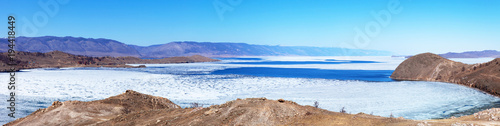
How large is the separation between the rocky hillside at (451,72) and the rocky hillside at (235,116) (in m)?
21.3

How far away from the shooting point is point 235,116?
10.6 m

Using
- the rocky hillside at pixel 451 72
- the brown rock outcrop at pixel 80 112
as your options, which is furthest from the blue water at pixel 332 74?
the brown rock outcrop at pixel 80 112

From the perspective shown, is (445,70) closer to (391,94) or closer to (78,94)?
(391,94)

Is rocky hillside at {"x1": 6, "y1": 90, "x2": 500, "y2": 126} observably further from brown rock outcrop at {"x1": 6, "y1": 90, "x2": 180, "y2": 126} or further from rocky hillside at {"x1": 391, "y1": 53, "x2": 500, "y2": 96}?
rocky hillside at {"x1": 391, "y1": 53, "x2": 500, "y2": 96}

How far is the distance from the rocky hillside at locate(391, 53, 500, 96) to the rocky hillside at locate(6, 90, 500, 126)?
69.8ft

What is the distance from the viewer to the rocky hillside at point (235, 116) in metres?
10.0

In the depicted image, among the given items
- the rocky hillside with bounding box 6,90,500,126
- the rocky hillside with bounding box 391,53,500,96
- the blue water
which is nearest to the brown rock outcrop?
the rocky hillside with bounding box 6,90,500,126

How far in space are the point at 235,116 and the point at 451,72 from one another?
33.7 meters

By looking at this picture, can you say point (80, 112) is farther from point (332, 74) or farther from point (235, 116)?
point (332, 74)

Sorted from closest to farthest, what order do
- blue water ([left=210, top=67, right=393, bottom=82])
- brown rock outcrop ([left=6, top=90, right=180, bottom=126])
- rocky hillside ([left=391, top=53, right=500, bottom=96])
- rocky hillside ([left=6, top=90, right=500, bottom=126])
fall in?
1. rocky hillside ([left=6, top=90, right=500, bottom=126])
2. brown rock outcrop ([left=6, top=90, right=180, bottom=126])
3. rocky hillside ([left=391, top=53, right=500, bottom=96])
4. blue water ([left=210, top=67, right=393, bottom=82])

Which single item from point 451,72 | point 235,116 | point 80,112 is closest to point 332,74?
point 451,72

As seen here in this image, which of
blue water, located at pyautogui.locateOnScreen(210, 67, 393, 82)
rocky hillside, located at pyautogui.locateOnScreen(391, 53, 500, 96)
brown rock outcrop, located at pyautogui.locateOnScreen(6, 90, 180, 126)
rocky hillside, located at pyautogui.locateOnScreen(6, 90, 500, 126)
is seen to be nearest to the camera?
rocky hillside, located at pyautogui.locateOnScreen(6, 90, 500, 126)

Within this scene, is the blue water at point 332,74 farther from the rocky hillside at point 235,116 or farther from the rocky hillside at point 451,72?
the rocky hillside at point 235,116

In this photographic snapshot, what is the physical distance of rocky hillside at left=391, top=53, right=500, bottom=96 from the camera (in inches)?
1140
